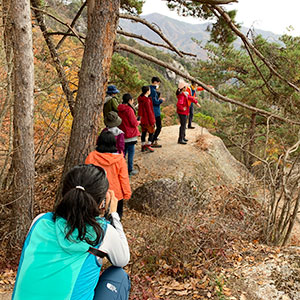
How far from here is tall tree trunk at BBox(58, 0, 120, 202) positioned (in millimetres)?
3355

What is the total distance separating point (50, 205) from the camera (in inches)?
206

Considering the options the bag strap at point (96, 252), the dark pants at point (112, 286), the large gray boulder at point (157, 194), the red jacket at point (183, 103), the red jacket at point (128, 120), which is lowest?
the large gray boulder at point (157, 194)

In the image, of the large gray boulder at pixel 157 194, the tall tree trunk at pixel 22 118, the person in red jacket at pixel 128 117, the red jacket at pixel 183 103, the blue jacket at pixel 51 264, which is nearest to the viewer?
the blue jacket at pixel 51 264

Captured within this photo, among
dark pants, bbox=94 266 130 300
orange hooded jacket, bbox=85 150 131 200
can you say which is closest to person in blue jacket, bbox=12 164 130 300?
dark pants, bbox=94 266 130 300

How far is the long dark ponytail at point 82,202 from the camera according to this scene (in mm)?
1554

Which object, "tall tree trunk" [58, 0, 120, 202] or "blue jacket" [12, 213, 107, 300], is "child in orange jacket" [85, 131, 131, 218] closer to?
"tall tree trunk" [58, 0, 120, 202]

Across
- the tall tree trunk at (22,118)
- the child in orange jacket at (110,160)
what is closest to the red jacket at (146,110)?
the child in orange jacket at (110,160)

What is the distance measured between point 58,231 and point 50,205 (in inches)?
158

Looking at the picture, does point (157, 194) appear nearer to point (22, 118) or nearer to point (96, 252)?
point (22, 118)

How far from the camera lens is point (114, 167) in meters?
3.55

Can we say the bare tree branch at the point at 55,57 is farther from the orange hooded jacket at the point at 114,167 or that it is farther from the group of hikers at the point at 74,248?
the group of hikers at the point at 74,248

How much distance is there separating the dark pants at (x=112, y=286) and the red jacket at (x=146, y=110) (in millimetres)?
4272

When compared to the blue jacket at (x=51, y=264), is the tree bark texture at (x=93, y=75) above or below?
above

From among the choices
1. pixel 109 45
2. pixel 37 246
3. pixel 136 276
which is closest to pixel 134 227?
pixel 136 276
